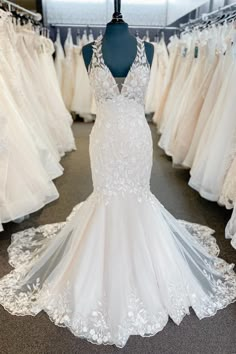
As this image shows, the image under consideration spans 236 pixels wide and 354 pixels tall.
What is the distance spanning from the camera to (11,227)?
2.32 m

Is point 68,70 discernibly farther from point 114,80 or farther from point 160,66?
point 114,80

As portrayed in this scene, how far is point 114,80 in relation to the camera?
1402mm

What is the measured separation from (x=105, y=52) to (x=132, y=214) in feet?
2.37

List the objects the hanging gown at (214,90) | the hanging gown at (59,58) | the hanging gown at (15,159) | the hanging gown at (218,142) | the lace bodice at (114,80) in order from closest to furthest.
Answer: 1. the lace bodice at (114,80)
2. the hanging gown at (15,159)
3. the hanging gown at (218,142)
4. the hanging gown at (214,90)
5. the hanging gown at (59,58)

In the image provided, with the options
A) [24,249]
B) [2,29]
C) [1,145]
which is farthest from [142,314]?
[2,29]

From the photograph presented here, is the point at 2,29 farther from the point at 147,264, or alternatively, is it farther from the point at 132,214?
the point at 147,264

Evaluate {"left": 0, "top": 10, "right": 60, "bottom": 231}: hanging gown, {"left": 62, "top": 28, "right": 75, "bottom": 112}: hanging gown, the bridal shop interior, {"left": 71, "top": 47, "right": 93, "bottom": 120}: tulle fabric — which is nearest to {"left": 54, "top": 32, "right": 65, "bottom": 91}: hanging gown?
{"left": 62, "top": 28, "right": 75, "bottom": 112}: hanging gown

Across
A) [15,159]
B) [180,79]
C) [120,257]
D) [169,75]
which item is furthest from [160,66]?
[120,257]

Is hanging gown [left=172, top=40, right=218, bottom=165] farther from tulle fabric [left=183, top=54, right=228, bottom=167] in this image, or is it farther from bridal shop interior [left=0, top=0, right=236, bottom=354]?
tulle fabric [left=183, top=54, right=228, bottom=167]

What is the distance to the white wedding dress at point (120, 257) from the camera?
142 centimetres

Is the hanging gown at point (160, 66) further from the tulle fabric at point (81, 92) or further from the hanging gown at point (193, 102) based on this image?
the hanging gown at point (193, 102)

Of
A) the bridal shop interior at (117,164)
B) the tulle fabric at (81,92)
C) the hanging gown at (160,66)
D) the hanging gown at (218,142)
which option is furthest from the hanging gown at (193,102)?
the tulle fabric at (81,92)

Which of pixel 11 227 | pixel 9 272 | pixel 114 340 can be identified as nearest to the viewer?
pixel 114 340

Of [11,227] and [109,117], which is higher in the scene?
[109,117]
